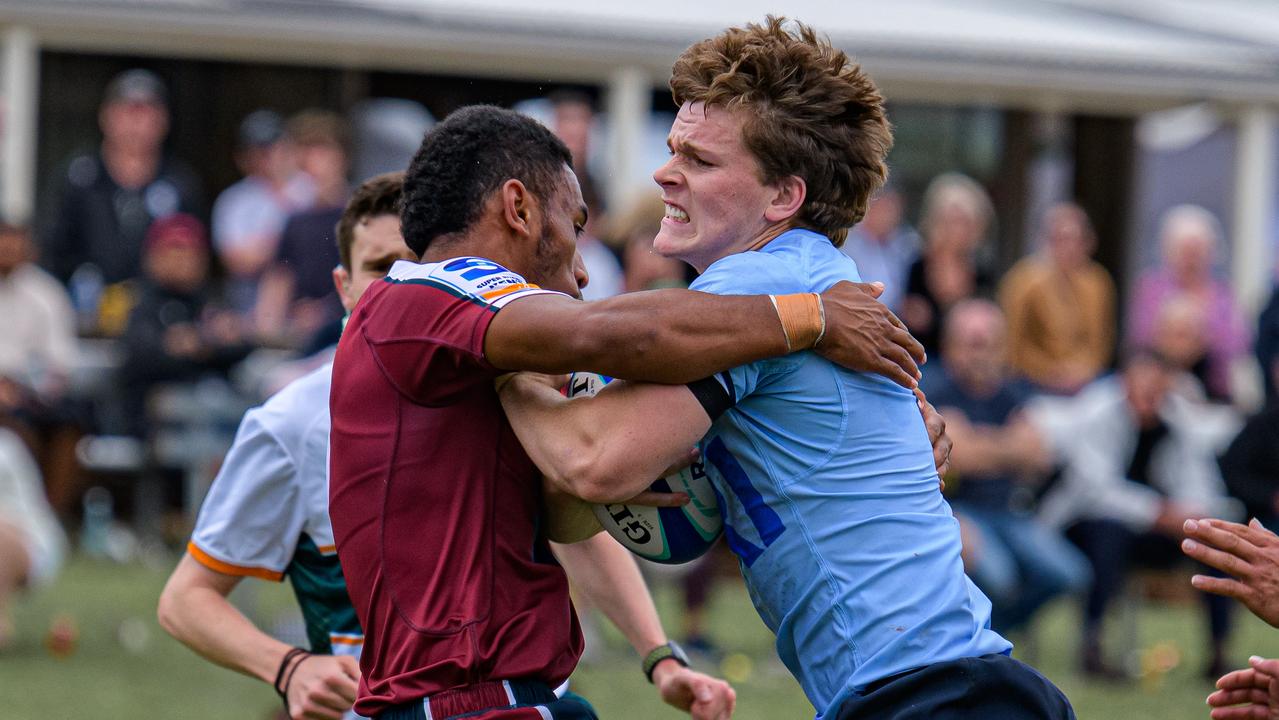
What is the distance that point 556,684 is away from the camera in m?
3.10

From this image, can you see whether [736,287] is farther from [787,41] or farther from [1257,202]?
[1257,202]

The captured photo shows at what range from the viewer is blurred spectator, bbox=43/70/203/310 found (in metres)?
11.7

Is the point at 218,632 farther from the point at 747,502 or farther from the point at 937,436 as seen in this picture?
the point at 937,436

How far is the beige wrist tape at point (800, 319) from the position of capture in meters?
2.99

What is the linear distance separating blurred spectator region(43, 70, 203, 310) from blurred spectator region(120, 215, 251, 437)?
457mm

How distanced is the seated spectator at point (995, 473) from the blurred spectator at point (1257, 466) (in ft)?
3.05

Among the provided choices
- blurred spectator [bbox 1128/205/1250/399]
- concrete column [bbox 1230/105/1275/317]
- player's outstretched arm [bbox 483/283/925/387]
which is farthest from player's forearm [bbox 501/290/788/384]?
concrete column [bbox 1230/105/1275/317]

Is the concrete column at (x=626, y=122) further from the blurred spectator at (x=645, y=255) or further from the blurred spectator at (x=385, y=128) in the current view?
the blurred spectator at (x=645, y=255)

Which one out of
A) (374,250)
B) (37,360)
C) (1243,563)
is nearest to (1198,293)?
(37,360)

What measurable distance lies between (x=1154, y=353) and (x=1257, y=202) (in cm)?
589

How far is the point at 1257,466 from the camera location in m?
9.25

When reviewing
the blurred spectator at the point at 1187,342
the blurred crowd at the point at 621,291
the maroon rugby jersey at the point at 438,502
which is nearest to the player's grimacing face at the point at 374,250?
the maroon rugby jersey at the point at 438,502

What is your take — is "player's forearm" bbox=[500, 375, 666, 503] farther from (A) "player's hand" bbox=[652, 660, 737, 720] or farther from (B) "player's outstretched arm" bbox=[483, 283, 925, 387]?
(A) "player's hand" bbox=[652, 660, 737, 720]

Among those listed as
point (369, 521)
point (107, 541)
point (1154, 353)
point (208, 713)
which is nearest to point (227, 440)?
point (107, 541)
